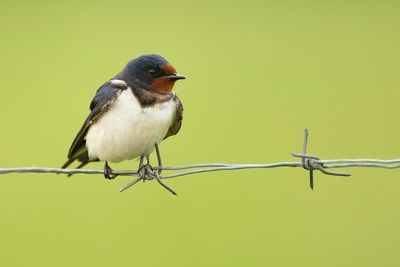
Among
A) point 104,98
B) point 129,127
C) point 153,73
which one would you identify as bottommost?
point 129,127

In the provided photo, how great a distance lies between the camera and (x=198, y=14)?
10.2m

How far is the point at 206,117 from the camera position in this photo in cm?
728

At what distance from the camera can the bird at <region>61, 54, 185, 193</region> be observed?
3.87m

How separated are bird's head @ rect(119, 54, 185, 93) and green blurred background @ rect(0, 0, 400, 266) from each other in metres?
1.64

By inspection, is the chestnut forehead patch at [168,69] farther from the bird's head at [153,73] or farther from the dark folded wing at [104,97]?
the dark folded wing at [104,97]

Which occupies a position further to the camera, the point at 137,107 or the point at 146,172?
the point at 137,107

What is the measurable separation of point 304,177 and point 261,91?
1961mm

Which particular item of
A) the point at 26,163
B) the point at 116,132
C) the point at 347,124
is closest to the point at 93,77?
the point at 26,163

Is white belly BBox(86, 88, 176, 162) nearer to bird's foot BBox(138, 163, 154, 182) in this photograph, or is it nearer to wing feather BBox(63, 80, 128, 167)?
wing feather BBox(63, 80, 128, 167)

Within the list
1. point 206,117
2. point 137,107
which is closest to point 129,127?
point 137,107

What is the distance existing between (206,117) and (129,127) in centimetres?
343

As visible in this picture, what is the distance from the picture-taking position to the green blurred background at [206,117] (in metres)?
5.55

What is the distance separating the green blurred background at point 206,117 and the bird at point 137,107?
4.76ft

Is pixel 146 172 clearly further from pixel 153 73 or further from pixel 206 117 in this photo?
pixel 206 117
